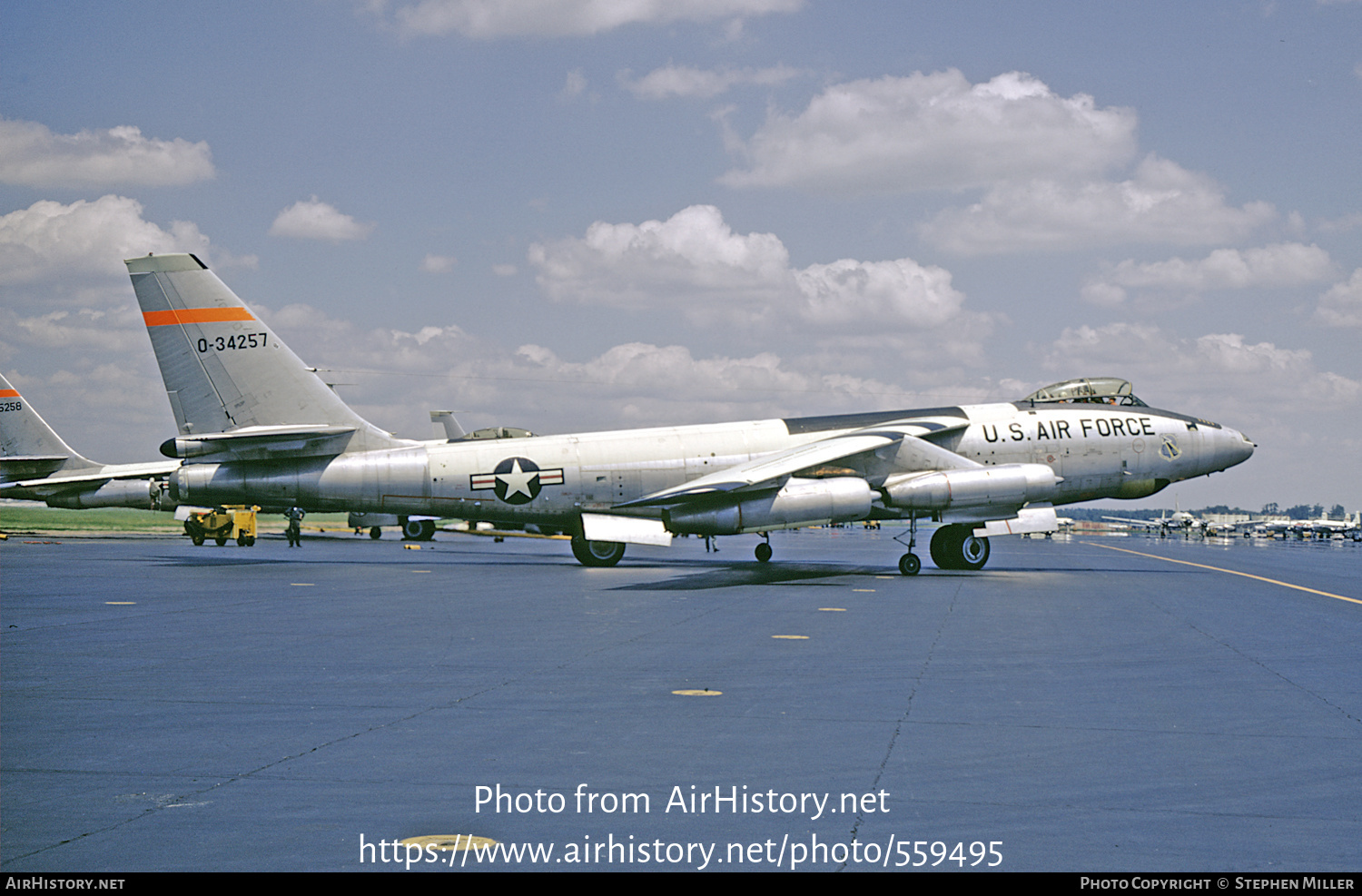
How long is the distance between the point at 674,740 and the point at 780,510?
66.7 feet

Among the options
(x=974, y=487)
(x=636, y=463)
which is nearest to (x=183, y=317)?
(x=636, y=463)

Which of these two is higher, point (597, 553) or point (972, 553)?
point (972, 553)

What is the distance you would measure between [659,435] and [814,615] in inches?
610

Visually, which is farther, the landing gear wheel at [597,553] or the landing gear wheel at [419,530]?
the landing gear wheel at [419,530]

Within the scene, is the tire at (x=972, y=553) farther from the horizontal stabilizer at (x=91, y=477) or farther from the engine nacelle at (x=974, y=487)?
the horizontal stabilizer at (x=91, y=477)

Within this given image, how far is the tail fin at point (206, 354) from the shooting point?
3058 centimetres

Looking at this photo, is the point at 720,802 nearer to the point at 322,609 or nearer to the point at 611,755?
the point at 611,755

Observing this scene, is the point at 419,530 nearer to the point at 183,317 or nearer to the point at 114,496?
the point at 114,496

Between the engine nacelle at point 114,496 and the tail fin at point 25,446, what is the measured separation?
4.66 feet

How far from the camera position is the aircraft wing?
27031 millimetres

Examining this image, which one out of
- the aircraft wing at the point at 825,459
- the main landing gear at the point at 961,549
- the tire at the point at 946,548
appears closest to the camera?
the aircraft wing at the point at 825,459

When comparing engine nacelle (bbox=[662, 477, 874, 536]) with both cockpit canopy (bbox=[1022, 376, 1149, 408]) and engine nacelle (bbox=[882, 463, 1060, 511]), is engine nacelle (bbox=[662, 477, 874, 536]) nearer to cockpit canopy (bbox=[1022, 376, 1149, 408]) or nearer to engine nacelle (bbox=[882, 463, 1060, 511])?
engine nacelle (bbox=[882, 463, 1060, 511])

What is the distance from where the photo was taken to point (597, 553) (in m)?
34.0

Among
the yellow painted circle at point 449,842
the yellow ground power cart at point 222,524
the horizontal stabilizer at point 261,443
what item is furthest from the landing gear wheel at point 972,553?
the yellow ground power cart at point 222,524
